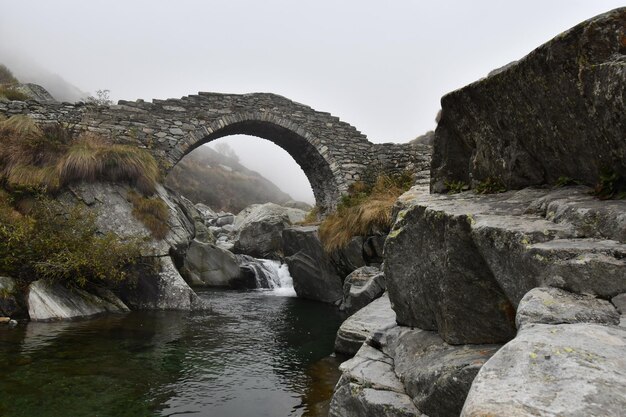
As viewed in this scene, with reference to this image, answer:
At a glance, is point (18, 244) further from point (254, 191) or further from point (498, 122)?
point (254, 191)

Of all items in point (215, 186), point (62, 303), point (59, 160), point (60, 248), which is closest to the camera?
point (62, 303)

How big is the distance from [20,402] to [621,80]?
20.1ft

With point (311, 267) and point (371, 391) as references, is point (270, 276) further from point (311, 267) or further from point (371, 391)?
point (371, 391)

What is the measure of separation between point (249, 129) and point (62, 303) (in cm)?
1090

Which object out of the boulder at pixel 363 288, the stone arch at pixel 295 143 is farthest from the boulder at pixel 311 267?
the stone arch at pixel 295 143

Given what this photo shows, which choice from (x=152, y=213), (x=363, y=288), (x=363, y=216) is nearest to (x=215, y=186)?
(x=152, y=213)

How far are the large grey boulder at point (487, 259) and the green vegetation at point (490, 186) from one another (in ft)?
0.34

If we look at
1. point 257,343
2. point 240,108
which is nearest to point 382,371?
point 257,343

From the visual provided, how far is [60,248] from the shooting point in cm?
934

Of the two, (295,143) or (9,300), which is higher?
(295,143)

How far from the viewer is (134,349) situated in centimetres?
687

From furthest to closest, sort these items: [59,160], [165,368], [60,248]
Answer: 1. [59,160]
2. [60,248]
3. [165,368]

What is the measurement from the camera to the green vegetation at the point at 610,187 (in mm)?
2555

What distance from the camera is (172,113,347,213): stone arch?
16.2m
